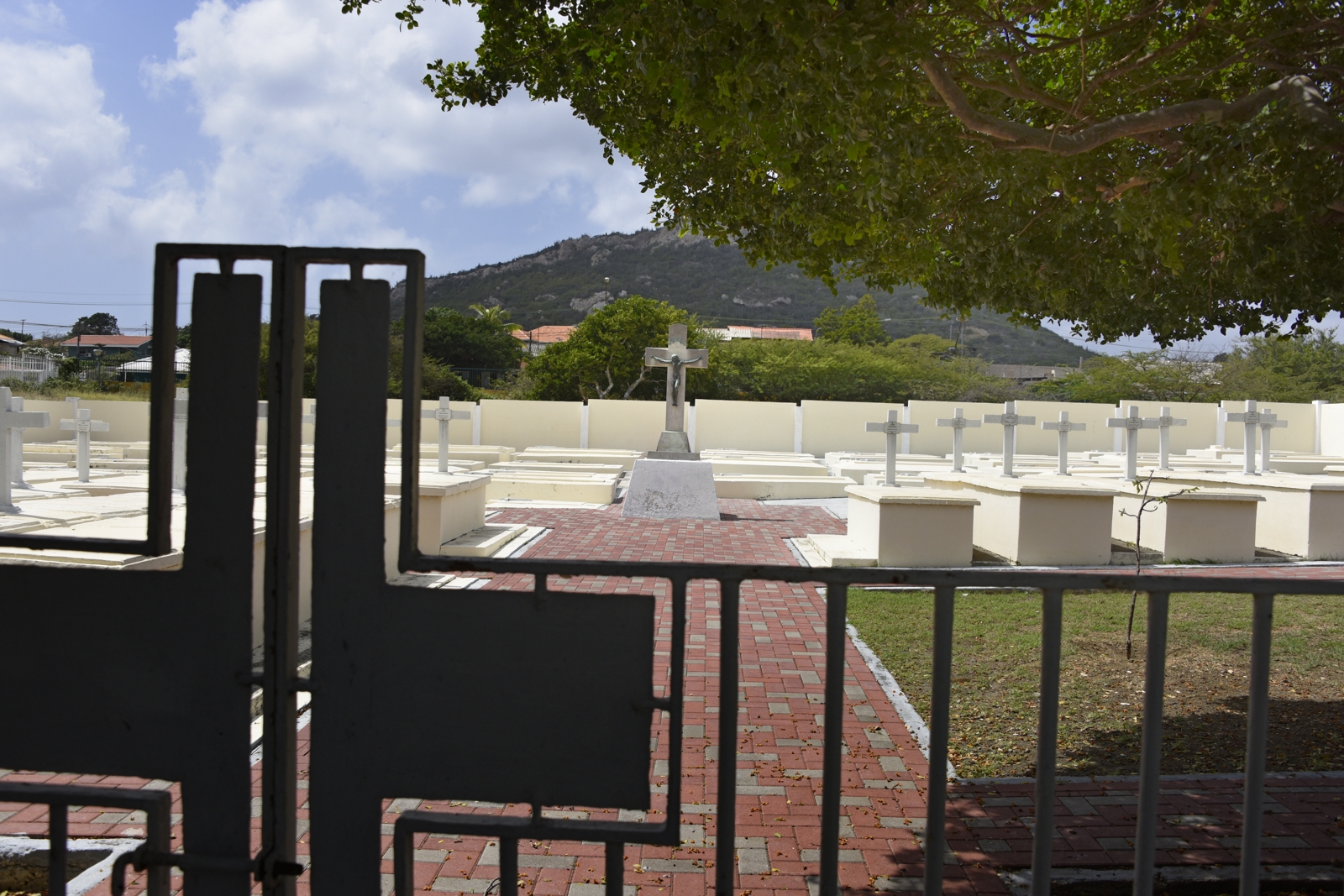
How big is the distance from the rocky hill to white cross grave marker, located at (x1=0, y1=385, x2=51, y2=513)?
75.1 metres

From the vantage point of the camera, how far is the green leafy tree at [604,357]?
127 ft

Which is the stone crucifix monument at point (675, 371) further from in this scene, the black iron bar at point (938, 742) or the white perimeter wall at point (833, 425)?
the black iron bar at point (938, 742)

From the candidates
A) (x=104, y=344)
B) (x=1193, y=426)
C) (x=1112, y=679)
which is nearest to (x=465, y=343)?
(x=1193, y=426)

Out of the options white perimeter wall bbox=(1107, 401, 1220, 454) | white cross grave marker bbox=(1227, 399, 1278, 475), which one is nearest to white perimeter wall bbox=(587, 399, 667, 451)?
white perimeter wall bbox=(1107, 401, 1220, 454)

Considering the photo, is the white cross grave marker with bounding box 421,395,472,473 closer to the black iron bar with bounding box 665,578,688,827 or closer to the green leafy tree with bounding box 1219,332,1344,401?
the black iron bar with bounding box 665,578,688,827

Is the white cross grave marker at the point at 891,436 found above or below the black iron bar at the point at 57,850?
above

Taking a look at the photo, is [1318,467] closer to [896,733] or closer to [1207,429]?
[1207,429]

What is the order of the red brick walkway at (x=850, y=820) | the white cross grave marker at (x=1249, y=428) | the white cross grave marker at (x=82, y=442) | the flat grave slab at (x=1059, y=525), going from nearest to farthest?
the red brick walkway at (x=850, y=820), the flat grave slab at (x=1059, y=525), the white cross grave marker at (x=82, y=442), the white cross grave marker at (x=1249, y=428)

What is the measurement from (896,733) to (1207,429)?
27495mm

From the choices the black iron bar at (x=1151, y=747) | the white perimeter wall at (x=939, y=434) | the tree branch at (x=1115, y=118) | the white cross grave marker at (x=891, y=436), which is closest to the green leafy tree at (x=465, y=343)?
the white perimeter wall at (x=939, y=434)

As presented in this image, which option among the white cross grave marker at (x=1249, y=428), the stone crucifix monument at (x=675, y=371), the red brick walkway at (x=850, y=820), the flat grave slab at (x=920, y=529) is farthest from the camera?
the stone crucifix monument at (x=675, y=371)

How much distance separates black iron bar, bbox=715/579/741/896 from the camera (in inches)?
73.9

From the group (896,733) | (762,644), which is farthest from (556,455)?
(896,733)

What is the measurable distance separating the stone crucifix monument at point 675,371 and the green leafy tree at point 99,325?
3230 inches
